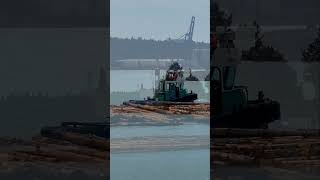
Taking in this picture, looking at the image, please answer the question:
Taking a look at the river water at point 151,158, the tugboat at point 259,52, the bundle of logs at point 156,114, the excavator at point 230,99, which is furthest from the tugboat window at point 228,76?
the river water at point 151,158

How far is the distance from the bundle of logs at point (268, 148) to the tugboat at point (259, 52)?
624 mm

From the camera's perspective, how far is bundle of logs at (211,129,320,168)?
17.9 feet

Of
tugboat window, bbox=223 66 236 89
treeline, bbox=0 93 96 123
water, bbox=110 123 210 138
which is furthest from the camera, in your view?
tugboat window, bbox=223 66 236 89

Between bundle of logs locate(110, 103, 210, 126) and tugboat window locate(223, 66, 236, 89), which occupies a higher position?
tugboat window locate(223, 66, 236, 89)

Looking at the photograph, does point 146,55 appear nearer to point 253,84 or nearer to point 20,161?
point 253,84

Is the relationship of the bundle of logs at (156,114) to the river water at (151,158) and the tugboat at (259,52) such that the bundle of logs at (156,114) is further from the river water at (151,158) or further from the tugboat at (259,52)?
the tugboat at (259,52)

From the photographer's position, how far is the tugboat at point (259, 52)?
5551mm

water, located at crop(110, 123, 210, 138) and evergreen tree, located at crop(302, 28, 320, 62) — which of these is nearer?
water, located at crop(110, 123, 210, 138)

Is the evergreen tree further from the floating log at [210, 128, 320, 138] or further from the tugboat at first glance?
the floating log at [210, 128, 320, 138]

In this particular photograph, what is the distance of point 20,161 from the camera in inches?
213

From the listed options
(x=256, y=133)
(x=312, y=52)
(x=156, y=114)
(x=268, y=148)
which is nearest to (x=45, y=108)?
(x=156, y=114)

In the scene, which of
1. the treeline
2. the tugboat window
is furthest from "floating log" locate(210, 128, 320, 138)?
the treeline

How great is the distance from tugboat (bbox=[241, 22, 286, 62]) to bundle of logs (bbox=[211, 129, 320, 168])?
2.05ft

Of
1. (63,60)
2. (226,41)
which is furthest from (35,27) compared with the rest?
(226,41)
